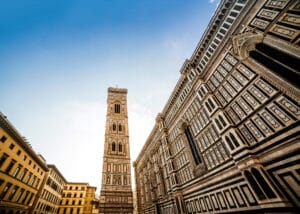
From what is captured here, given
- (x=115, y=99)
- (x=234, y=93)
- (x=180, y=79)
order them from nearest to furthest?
(x=234, y=93), (x=180, y=79), (x=115, y=99)

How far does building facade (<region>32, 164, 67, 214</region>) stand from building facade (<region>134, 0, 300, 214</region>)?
35.9 meters

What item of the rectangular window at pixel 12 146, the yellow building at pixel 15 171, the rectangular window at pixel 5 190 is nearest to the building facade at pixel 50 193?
the yellow building at pixel 15 171

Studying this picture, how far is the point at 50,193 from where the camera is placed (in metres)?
45.4

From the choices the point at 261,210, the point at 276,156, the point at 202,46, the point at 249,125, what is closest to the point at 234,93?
the point at 249,125

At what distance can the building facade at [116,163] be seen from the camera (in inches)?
1368

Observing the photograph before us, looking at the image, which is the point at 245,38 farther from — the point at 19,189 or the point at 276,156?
the point at 19,189

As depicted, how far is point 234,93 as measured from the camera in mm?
14438

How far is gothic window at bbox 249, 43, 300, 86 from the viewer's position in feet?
34.7

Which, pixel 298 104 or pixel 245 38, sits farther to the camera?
pixel 245 38

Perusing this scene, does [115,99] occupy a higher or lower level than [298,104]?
higher

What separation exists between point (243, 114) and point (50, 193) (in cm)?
5615

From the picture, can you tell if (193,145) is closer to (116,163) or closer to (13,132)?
(116,163)

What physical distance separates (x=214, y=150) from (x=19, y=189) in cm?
3555

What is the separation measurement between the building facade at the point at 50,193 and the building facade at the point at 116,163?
16959mm
